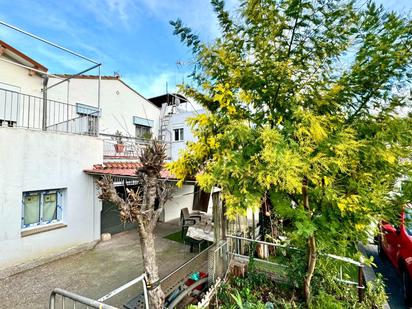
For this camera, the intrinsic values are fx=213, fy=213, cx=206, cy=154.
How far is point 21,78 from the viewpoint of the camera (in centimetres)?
988

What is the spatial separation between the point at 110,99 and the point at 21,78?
496 centimetres

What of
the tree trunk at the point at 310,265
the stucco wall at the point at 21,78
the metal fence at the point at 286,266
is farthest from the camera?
the stucco wall at the point at 21,78

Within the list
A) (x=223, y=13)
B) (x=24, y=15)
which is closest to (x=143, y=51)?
(x=24, y=15)

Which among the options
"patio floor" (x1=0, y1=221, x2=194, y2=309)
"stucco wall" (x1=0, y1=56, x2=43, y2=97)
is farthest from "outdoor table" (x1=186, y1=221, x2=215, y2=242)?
"stucco wall" (x1=0, y1=56, x2=43, y2=97)


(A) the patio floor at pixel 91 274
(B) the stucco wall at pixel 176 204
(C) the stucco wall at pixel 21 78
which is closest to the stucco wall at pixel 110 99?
(C) the stucco wall at pixel 21 78

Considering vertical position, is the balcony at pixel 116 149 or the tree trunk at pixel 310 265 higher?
the balcony at pixel 116 149

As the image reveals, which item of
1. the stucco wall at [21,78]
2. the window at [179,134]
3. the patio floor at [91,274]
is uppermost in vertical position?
the stucco wall at [21,78]

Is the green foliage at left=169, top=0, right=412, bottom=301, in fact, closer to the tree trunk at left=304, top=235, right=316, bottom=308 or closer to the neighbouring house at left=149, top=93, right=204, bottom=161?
the tree trunk at left=304, top=235, right=316, bottom=308

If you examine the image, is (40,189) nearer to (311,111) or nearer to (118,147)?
(118,147)

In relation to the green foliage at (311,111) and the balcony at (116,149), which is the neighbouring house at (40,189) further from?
the green foliage at (311,111)

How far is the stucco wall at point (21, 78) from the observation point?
9312mm

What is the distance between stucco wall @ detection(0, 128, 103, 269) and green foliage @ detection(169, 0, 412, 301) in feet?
21.6

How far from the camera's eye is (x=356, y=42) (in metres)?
3.09

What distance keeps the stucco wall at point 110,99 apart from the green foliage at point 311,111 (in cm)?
769
